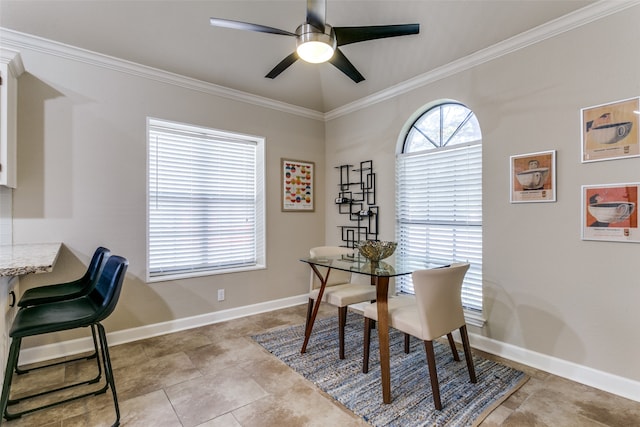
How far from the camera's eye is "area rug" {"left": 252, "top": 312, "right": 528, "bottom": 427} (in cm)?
191

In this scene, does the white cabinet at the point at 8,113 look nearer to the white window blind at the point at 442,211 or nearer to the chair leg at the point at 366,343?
the chair leg at the point at 366,343

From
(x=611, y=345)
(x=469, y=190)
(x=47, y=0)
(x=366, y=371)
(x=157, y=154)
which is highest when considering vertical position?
(x=47, y=0)

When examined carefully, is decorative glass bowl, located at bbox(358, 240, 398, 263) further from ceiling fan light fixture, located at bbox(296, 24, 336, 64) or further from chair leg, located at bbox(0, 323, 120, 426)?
chair leg, located at bbox(0, 323, 120, 426)

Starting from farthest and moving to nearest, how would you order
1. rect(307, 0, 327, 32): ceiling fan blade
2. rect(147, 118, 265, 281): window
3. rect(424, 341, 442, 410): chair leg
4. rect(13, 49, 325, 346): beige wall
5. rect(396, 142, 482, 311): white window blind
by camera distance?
1. rect(147, 118, 265, 281): window
2. rect(396, 142, 482, 311): white window blind
3. rect(13, 49, 325, 346): beige wall
4. rect(424, 341, 442, 410): chair leg
5. rect(307, 0, 327, 32): ceiling fan blade

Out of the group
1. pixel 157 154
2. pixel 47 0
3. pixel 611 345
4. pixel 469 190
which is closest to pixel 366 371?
pixel 611 345

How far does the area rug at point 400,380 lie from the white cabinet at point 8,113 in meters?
2.40

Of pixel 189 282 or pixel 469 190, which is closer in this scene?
pixel 469 190

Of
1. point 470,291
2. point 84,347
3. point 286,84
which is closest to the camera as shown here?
point 84,347

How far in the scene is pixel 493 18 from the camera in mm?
2525

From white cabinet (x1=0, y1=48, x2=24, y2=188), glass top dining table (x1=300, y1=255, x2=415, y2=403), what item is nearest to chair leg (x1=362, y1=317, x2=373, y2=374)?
glass top dining table (x1=300, y1=255, x2=415, y2=403)

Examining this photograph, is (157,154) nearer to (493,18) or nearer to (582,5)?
(493,18)

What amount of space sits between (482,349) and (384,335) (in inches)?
52.1

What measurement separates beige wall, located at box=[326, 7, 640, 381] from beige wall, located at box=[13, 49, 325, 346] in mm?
2621

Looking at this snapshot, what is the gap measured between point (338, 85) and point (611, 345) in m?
3.49
